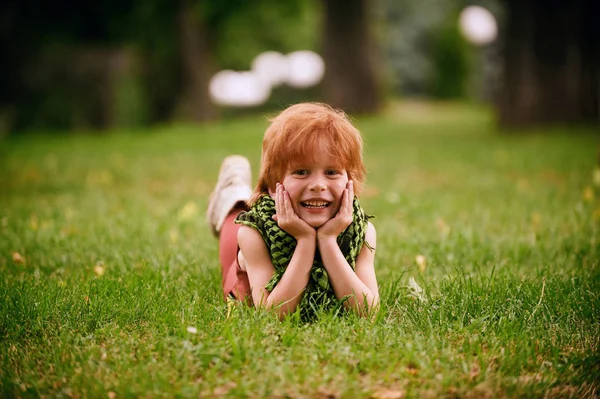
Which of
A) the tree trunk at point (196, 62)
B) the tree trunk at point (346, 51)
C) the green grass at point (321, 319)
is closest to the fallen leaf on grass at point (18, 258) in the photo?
the green grass at point (321, 319)

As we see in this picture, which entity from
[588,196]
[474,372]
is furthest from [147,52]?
[474,372]

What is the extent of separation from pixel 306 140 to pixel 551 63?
11802 millimetres

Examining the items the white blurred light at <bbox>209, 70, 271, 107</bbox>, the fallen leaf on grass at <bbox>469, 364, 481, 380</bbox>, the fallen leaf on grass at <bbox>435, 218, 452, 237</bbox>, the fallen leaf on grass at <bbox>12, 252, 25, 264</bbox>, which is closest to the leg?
the fallen leaf on grass at <bbox>469, 364, 481, 380</bbox>

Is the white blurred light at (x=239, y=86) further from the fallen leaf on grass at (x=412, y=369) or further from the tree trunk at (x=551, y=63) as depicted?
the fallen leaf on grass at (x=412, y=369)

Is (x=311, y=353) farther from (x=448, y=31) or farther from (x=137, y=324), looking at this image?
(x=448, y=31)

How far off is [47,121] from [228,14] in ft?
22.3

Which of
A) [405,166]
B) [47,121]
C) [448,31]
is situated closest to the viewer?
[405,166]

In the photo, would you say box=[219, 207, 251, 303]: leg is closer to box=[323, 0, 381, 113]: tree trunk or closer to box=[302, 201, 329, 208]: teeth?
box=[302, 201, 329, 208]: teeth

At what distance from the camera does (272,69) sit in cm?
3791

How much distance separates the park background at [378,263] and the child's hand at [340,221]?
367 millimetres

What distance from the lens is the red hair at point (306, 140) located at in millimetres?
2541

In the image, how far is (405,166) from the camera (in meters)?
8.74

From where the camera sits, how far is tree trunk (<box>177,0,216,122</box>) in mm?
19844

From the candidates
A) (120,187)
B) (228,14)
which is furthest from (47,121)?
(120,187)
